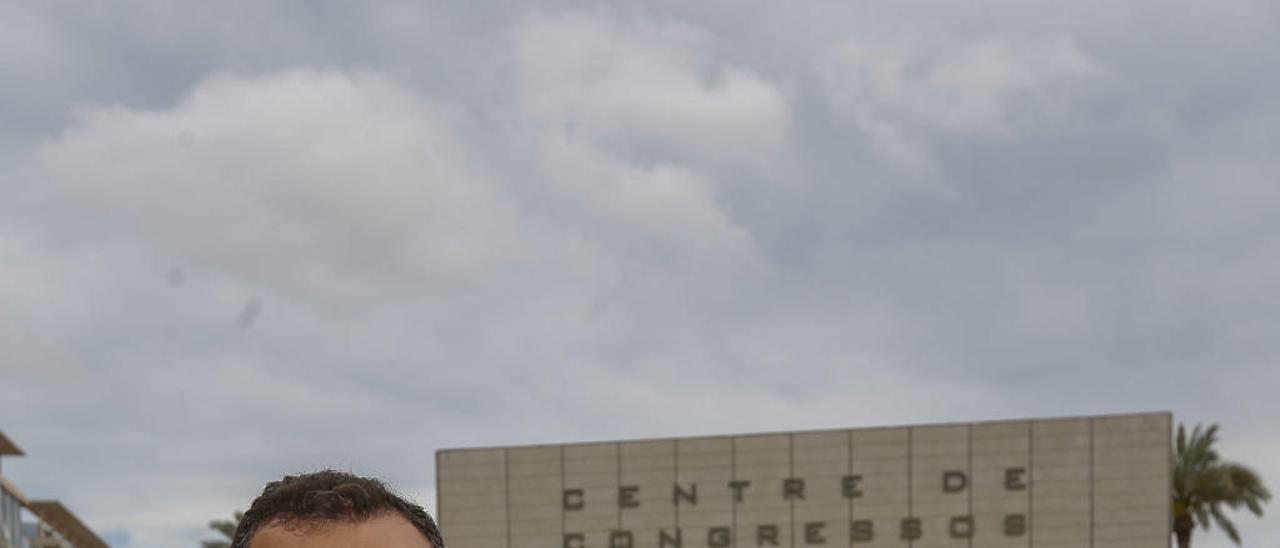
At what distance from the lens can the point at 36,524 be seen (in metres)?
75.4

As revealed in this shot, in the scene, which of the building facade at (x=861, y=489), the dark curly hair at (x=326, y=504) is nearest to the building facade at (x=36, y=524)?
the building facade at (x=861, y=489)

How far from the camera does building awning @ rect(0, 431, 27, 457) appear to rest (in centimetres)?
6475

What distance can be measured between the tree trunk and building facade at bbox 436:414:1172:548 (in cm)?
1690

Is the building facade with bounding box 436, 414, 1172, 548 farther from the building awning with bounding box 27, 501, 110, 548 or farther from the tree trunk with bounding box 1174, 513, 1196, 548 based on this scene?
the building awning with bounding box 27, 501, 110, 548

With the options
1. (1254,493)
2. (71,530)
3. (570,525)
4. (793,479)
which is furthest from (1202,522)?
(71,530)

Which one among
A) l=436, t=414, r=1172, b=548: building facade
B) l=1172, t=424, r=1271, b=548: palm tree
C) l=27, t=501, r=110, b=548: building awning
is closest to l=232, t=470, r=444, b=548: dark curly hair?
l=436, t=414, r=1172, b=548: building facade

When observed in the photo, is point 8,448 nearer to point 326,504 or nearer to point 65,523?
point 65,523

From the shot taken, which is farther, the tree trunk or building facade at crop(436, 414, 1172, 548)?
the tree trunk

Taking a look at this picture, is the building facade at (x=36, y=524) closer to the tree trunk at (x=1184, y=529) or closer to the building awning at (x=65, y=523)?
the building awning at (x=65, y=523)

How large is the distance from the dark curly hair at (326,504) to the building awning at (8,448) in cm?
6680

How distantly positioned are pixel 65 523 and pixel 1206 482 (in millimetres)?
55349

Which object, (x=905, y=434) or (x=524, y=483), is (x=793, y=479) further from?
(x=524, y=483)

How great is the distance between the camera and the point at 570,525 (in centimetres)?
4784

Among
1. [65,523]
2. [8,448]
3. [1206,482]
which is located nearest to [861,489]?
[1206,482]
